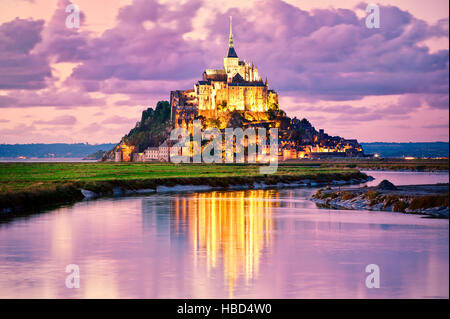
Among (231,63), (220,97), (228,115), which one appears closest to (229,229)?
(228,115)

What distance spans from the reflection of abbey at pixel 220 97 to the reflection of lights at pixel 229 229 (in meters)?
Result: 108

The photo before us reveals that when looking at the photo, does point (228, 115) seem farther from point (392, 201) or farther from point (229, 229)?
point (229, 229)

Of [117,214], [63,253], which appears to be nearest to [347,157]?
[117,214]

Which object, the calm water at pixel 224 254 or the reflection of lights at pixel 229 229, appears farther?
the reflection of lights at pixel 229 229

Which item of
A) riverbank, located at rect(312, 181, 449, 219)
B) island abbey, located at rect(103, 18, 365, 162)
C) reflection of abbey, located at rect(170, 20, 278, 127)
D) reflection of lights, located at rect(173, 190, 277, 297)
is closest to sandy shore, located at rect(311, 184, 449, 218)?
riverbank, located at rect(312, 181, 449, 219)

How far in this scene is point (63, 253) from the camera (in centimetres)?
2194

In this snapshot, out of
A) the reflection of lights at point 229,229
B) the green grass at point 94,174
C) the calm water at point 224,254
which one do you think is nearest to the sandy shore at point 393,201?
the calm water at point 224,254

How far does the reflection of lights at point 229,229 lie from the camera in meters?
20.3

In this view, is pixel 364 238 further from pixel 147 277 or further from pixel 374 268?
pixel 147 277

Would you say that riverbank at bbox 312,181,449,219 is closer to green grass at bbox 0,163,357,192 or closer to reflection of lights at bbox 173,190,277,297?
reflection of lights at bbox 173,190,277,297

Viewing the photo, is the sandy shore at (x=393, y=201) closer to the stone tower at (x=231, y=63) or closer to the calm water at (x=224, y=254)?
the calm water at (x=224, y=254)

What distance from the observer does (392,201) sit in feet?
114

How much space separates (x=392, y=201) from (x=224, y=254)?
15903mm

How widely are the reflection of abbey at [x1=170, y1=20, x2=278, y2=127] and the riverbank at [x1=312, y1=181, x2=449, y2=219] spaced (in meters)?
110
